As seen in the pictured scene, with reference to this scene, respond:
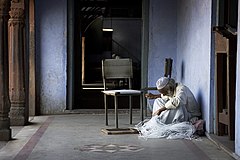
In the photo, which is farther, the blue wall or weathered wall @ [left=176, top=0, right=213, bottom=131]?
the blue wall

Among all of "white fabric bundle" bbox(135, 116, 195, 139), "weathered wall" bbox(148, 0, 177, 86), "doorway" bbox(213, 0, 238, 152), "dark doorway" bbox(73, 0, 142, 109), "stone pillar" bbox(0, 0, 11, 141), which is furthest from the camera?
"dark doorway" bbox(73, 0, 142, 109)

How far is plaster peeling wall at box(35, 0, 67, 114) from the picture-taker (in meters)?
9.78

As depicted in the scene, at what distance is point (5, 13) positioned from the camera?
6625 mm

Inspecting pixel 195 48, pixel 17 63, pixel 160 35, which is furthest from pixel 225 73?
pixel 160 35

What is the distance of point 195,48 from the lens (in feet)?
26.1

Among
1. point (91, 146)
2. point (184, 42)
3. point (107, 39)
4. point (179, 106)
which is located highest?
point (107, 39)

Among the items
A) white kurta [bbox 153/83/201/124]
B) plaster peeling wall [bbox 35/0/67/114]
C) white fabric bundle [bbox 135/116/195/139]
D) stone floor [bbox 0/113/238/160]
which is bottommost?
stone floor [bbox 0/113/238/160]

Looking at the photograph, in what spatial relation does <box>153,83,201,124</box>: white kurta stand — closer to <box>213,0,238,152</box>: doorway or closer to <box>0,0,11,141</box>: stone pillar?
<box>213,0,238,152</box>: doorway

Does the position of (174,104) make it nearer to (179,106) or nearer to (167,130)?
(179,106)

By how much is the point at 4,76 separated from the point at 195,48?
2902 mm

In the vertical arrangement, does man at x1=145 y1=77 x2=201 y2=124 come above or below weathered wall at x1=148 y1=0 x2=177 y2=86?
below

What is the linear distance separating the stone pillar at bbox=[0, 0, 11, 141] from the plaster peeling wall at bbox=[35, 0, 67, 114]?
121 inches

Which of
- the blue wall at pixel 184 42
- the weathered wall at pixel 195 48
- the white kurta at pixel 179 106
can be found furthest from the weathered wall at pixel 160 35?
the white kurta at pixel 179 106

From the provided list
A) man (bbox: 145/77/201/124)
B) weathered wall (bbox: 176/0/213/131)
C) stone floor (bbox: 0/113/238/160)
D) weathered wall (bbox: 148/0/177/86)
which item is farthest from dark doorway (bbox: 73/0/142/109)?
stone floor (bbox: 0/113/238/160)
